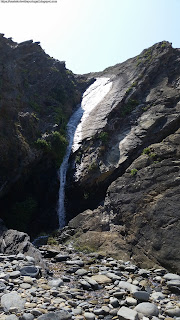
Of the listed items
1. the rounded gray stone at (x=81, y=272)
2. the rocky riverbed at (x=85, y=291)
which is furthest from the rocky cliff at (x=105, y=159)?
the rounded gray stone at (x=81, y=272)

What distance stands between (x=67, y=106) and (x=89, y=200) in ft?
50.8

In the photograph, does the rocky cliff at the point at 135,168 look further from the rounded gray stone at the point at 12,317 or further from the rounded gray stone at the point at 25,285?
the rounded gray stone at the point at 12,317

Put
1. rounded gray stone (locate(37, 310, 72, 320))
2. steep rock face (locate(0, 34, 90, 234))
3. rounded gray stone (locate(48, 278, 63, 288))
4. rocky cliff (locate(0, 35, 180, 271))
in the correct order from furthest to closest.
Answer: steep rock face (locate(0, 34, 90, 234)) < rocky cliff (locate(0, 35, 180, 271)) < rounded gray stone (locate(48, 278, 63, 288)) < rounded gray stone (locate(37, 310, 72, 320))

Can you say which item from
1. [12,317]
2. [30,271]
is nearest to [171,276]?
[30,271]

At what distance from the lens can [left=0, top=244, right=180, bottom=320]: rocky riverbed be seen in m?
6.52

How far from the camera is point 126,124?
24.2 m

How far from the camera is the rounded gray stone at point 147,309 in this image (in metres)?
7.10

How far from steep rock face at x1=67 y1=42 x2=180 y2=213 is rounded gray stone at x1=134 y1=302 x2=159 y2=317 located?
1156 cm

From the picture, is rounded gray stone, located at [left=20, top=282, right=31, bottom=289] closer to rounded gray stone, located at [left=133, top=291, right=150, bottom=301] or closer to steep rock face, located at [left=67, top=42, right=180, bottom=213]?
rounded gray stone, located at [left=133, top=291, right=150, bottom=301]

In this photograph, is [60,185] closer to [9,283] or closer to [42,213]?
[42,213]

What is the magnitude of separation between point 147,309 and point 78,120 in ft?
78.8

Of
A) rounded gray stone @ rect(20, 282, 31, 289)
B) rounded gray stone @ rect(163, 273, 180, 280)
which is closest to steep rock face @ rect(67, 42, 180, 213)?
rounded gray stone @ rect(163, 273, 180, 280)

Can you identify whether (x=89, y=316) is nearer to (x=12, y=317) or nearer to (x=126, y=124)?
(x=12, y=317)

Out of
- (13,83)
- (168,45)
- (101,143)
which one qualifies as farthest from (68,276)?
(168,45)
